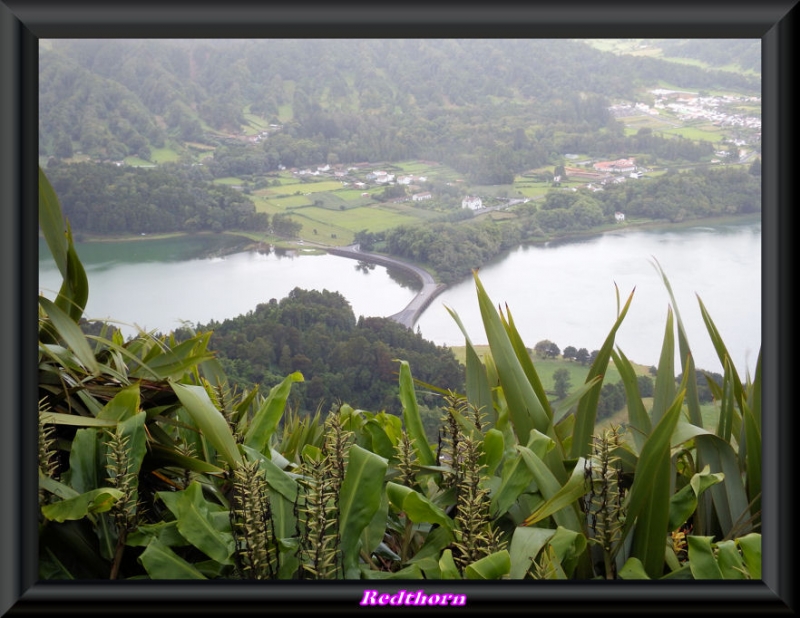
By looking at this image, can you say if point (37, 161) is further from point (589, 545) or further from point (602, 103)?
point (602, 103)

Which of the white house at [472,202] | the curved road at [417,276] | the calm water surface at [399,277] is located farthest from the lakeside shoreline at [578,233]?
the white house at [472,202]

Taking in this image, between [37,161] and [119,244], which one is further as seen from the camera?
[119,244]

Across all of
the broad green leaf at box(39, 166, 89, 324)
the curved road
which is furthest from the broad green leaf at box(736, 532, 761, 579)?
the curved road

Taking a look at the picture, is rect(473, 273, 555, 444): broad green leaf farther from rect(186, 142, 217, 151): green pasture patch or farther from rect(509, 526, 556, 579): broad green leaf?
rect(186, 142, 217, 151): green pasture patch

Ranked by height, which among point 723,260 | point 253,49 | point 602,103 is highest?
point 253,49

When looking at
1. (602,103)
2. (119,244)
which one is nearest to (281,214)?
(119,244)

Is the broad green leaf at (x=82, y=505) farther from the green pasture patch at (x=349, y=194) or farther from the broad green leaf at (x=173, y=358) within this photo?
the green pasture patch at (x=349, y=194)
